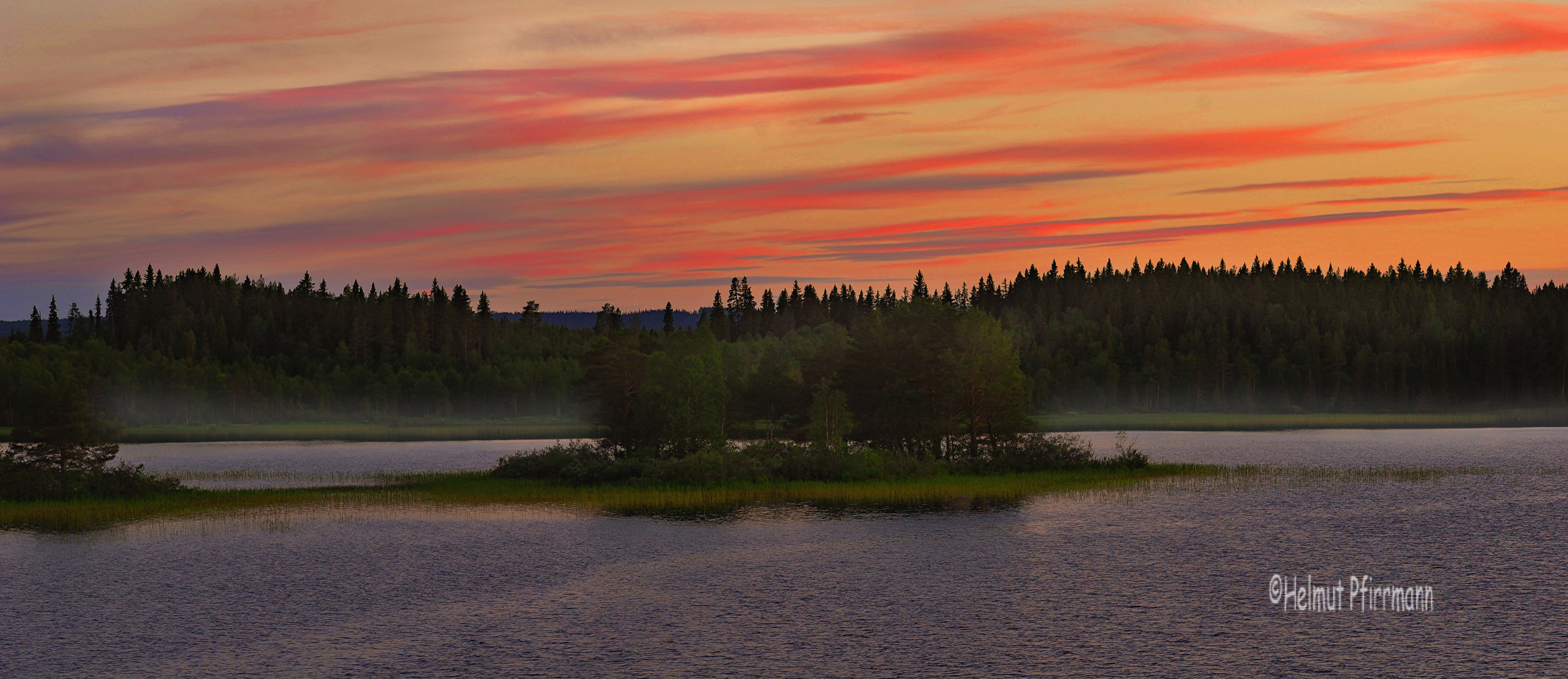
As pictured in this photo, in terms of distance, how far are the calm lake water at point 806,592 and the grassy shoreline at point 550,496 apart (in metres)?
3.86

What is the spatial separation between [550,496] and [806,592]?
116ft

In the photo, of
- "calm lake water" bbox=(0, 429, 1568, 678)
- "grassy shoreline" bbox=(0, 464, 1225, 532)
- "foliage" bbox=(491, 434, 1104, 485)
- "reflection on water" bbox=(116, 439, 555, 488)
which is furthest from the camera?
"reflection on water" bbox=(116, 439, 555, 488)

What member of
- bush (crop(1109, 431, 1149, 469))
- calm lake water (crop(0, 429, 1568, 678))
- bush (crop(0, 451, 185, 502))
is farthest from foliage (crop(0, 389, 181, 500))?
bush (crop(1109, 431, 1149, 469))

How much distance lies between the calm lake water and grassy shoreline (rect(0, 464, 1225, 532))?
3863 millimetres

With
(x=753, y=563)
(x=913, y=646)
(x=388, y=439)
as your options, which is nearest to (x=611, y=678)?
(x=913, y=646)

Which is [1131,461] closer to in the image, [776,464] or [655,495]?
[776,464]

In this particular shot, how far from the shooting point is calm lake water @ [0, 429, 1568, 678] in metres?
33.2

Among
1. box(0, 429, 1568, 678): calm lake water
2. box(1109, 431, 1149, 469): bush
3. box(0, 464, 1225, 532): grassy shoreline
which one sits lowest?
box(0, 429, 1568, 678): calm lake water

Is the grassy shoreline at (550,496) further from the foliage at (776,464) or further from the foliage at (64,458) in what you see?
the foliage at (776,464)

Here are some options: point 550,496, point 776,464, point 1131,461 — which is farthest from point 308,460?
point 1131,461

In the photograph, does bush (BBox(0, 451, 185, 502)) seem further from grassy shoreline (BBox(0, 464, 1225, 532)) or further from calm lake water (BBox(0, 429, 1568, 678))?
calm lake water (BBox(0, 429, 1568, 678))

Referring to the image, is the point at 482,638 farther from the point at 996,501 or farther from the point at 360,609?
the point at 996,501

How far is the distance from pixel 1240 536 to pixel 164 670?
45.4 m

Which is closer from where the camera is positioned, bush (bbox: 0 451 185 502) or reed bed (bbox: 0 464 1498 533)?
reed bed (bbox: 0 464 1498 533)
